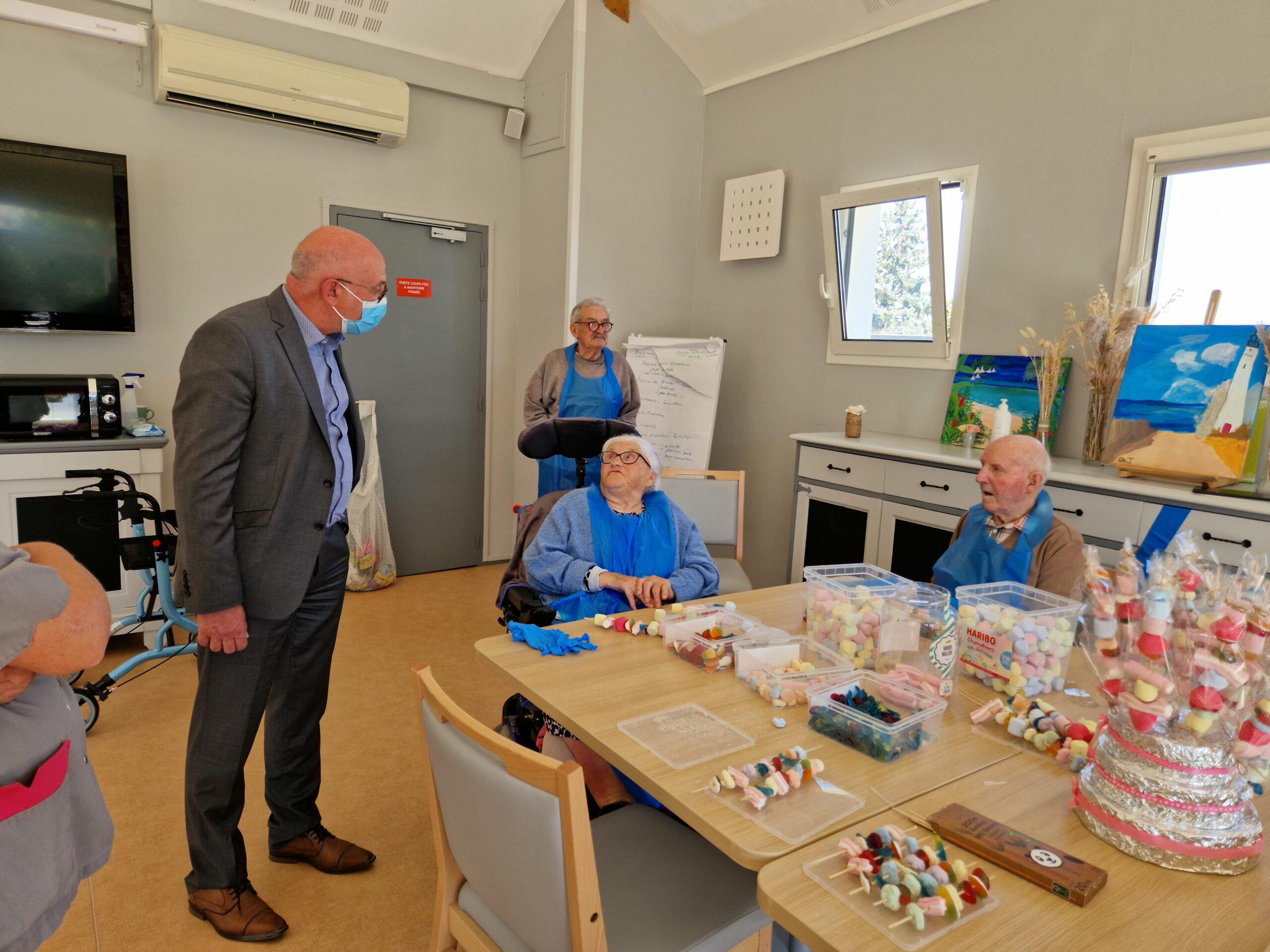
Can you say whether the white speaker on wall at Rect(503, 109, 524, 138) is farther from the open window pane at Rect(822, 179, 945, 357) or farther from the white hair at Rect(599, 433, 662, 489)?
the white hair at Rect(599, 433, 662, 489)

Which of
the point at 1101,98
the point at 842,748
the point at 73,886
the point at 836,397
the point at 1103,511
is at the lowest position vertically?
the point at 73,886

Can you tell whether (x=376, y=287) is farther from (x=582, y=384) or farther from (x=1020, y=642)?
(x=582, y=384)

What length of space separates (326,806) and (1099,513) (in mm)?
2823

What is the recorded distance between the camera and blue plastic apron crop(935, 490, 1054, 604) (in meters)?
2.20

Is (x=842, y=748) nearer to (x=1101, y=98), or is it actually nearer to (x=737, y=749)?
(x=737, y=749)

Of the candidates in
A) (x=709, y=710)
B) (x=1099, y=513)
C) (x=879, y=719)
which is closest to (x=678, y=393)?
(x=1099, y=513)

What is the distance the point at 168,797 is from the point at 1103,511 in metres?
3.30

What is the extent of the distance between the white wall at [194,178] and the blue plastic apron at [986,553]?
374cm

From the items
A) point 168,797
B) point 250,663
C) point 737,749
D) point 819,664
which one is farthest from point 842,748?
point 168,797

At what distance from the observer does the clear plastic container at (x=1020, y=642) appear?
5.26ft

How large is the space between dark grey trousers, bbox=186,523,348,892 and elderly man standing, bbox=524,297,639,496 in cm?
176

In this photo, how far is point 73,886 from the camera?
1.20 metres

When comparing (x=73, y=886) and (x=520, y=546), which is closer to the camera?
(x=73, y=886)

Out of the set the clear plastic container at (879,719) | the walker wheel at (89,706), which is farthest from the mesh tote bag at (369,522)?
the clear plastic container at (879,719)
